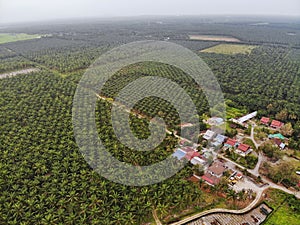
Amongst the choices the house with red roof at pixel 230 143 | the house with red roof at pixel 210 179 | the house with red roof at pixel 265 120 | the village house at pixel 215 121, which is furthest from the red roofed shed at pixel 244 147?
the house with red roof at pixel 265 120

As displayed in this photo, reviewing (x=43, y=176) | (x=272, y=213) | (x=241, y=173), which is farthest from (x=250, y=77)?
(x=43, y=176)

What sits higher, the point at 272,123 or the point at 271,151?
the point at 272,123

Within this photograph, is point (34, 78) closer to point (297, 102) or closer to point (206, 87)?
point (206, 87)

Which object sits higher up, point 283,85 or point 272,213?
point 283,85

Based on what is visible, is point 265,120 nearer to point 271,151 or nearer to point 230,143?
point 271,151

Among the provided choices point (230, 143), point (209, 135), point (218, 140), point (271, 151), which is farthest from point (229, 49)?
point (271, 151)
